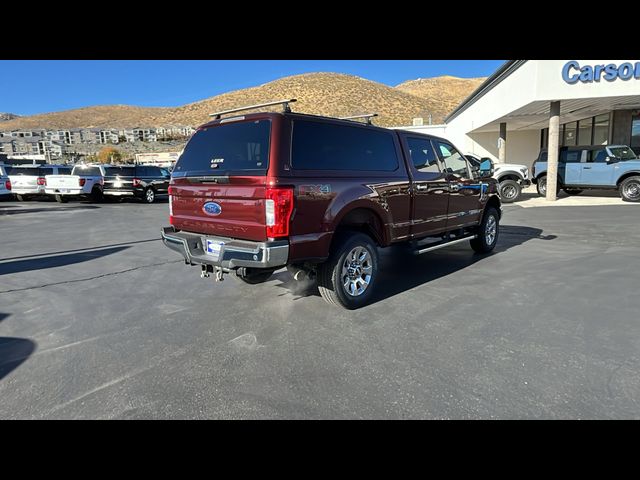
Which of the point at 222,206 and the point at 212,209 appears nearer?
the point at 222,206

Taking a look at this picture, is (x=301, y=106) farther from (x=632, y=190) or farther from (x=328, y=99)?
(x=632, y=190)

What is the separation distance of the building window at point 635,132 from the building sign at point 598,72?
7193mm

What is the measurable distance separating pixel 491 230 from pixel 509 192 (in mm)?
10102

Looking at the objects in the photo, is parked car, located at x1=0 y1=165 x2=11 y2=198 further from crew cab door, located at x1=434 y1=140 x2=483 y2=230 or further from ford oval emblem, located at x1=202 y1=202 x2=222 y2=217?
crew cab door, located at x1=434 y1=140 x2=483 y2=230

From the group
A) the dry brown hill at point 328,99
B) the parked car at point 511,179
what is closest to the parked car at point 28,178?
the parked car at point 511,179

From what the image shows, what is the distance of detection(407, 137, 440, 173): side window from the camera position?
5609 millimetres

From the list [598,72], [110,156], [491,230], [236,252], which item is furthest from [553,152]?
[110,156]

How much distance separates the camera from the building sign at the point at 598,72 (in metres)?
13.5

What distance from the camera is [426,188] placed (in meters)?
5.61

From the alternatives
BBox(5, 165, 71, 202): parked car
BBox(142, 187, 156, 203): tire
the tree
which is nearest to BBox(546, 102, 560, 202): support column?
BBox(142, 187, 156, 203): tire

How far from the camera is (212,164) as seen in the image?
449 cm
